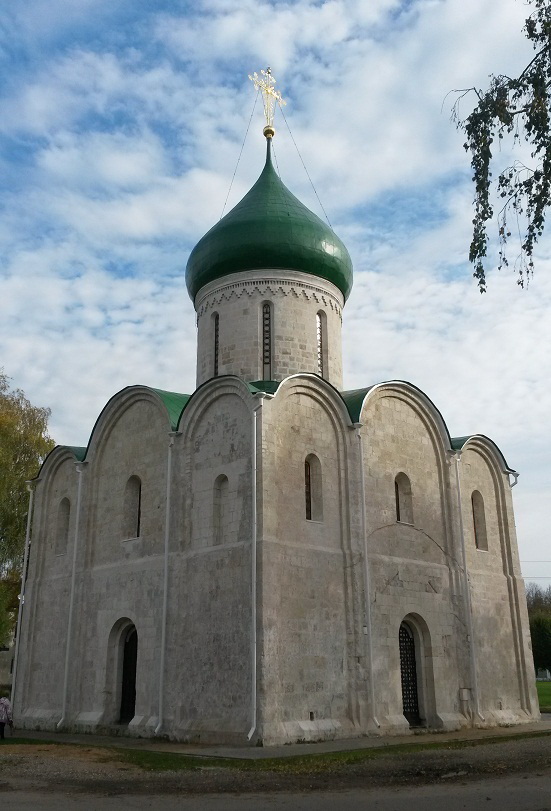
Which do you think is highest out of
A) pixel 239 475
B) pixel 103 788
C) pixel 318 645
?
pixel 239 475

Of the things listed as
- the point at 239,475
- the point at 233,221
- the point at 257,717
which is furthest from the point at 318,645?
the point at 233,221

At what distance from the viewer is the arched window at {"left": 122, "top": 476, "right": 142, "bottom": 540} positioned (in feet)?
49.9

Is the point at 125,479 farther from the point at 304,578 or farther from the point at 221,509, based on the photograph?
the point at 304,578

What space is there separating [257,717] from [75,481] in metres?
7.22

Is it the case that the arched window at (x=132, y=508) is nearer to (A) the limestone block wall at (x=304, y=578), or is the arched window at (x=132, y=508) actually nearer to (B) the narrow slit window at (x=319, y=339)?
(A) the limestone block wall at (x=304, y=578)

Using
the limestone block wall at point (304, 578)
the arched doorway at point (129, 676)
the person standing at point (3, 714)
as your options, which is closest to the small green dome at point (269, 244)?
Answer: the limestone block wall at point (304, 578)

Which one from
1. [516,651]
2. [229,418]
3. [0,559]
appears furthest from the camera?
[0,559]

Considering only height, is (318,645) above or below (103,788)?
above

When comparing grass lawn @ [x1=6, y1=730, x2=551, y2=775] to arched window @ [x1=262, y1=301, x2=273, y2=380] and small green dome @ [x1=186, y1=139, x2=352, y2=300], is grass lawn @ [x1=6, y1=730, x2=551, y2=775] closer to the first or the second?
arched window @ [x1=262, y1=301, x2=273, y2=380]

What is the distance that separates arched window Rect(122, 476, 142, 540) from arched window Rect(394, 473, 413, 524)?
4.99 meters

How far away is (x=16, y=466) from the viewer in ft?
74.8

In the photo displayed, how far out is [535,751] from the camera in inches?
396

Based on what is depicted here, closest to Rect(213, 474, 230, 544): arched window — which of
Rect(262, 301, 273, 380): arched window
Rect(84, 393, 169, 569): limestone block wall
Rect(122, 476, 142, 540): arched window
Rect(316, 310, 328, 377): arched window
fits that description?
Rect(84, 393, 169, 569): limestone block wall

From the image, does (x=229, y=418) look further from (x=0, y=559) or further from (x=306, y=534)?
(x=0, y=559)
